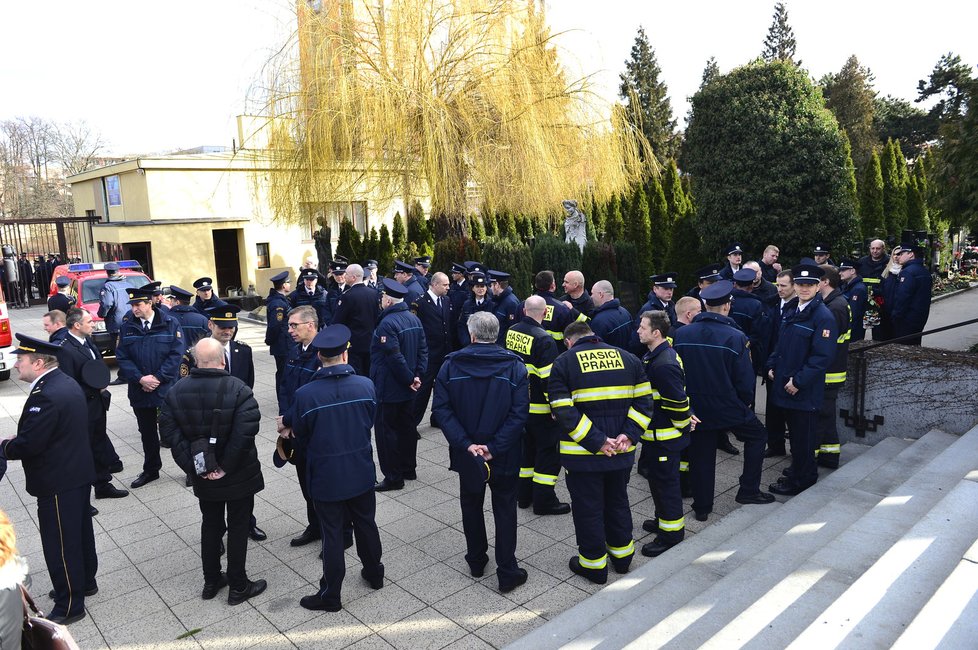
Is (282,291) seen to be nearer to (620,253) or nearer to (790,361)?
(790,361)

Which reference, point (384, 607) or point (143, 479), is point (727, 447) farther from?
point (143, 479)

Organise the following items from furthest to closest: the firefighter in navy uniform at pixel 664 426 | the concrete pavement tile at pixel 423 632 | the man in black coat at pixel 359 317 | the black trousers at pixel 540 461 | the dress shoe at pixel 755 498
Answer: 1. the man in black coat at pixel 359 317
2. the dress shoe at pixel 755 498
3. the black trousers at pixel 540 461
4. the firefighter in navy uniform at pixel 664 426
5. the concrete pavement tile at pixel 423 632

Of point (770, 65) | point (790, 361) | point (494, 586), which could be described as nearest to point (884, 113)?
point (770, 65)

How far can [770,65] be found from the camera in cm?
1288

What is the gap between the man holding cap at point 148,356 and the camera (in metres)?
6.91

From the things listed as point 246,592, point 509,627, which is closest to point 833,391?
point 509,627

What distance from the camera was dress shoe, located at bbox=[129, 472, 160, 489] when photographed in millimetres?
7062

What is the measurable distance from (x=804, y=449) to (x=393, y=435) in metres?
3.84

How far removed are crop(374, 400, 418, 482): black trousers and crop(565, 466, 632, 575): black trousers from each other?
7.86ft

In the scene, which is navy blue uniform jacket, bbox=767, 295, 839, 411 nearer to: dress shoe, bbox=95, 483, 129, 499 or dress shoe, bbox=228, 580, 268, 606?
dress shoe, bbox=228, 580, 268, 606

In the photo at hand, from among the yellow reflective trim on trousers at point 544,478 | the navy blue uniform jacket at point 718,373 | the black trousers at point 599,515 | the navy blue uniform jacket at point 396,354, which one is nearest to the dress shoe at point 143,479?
the navy blue uniform jacket at point 396,354

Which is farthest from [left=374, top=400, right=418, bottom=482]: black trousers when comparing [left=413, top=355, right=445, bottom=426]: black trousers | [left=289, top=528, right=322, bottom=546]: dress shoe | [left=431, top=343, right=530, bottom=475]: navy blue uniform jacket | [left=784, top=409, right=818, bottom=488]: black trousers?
[left=784, top=409, right=818, bottom=488]: black trousers

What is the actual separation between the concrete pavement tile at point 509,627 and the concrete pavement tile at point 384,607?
53 cm

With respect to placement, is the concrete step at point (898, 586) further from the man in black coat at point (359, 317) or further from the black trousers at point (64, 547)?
the man in black coat at point (359, 317)
